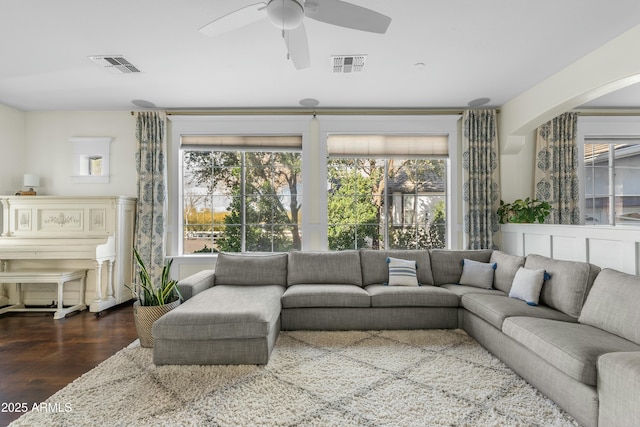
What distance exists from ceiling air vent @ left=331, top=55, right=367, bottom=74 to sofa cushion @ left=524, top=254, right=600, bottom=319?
2.53 m

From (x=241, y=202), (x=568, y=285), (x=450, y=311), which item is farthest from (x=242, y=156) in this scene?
(x=568, y=285)

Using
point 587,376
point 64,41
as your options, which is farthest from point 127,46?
point 587,376

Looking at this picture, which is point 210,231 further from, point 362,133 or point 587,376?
point 587,376

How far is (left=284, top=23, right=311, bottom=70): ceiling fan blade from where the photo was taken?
210cm

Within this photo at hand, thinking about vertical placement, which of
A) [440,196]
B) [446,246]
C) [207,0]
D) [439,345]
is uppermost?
[207,0]

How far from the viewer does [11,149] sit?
171 inches

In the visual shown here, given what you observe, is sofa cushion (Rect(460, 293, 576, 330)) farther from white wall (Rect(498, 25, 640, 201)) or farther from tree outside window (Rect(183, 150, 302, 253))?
tree outside window (Rect(183, 150, 302, 253))

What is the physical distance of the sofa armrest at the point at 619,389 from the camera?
1.43m

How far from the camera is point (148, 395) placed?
200 cm

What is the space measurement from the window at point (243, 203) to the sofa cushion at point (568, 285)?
2946mm

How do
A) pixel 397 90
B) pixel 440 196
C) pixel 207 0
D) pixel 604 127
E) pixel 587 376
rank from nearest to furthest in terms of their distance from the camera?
pixel 587 376 → pixel 207 0 → pixel 397 90 → pixel 604 127 → pixel 440 196

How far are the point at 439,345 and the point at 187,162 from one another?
3967 millimetres

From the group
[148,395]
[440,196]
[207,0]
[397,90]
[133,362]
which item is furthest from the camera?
[440,196]

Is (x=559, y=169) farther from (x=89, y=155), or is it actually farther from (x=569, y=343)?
(x=89, y=155)
